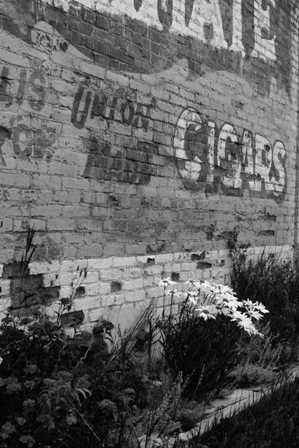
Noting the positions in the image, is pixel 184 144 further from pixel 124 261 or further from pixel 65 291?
pixel 65 291

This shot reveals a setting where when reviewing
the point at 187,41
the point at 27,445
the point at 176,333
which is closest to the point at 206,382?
the point at 176,333

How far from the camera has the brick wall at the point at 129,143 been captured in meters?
4.38

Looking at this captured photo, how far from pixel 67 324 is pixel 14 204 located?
110cm

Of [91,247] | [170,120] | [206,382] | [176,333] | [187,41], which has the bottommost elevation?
[206,382]

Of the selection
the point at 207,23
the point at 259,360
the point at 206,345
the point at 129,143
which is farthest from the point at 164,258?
the point at 207,23

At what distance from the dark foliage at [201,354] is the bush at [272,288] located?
125 cm

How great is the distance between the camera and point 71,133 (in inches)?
187

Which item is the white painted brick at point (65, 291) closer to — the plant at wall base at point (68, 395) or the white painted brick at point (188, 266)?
the plant at wall base at point (68, 395)

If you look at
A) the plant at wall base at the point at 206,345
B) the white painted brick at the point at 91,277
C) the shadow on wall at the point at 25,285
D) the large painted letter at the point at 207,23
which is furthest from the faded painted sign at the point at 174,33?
the plant at wall base at the point at 206,345

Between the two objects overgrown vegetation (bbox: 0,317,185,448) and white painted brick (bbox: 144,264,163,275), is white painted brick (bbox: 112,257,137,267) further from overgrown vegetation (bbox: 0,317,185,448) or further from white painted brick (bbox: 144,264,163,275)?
overgrown vegetation (bbox: 0,317,185,448)

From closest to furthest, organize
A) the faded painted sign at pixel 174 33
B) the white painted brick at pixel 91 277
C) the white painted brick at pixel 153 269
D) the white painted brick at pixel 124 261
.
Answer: the faded painted sign at pixel 174 33, the white painted brick at pixel 91 277, the white painted brick at pixel 124 261, the white painted brick at pixel 153 269

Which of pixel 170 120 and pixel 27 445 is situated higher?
pixel 170 120

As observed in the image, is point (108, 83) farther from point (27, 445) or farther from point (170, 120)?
point (27, 445)

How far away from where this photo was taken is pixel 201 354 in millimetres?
4520
